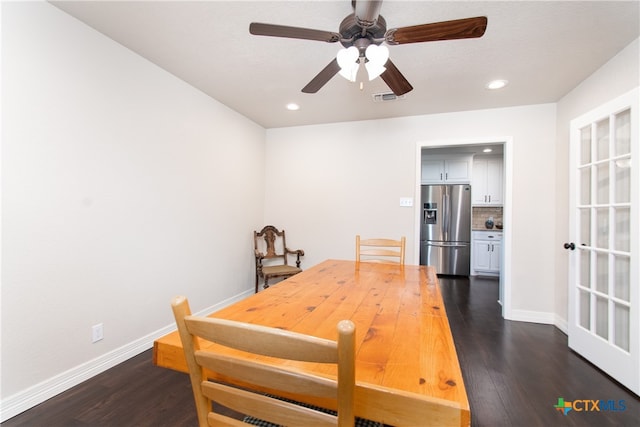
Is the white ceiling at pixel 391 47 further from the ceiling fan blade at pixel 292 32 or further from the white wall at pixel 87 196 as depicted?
the ceiling fan blade at pixel 292 32

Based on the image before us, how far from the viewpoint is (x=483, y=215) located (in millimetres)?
5477

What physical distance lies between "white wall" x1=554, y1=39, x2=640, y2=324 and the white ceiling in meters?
0.08

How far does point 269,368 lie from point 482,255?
5.45 m

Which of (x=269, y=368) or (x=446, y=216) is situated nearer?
(x=269, y=368)

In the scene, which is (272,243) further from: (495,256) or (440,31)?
(495,256)

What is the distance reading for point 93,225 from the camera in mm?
1876

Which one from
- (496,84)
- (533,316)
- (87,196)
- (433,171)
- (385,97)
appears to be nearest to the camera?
(87,196)

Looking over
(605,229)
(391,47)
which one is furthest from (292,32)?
(605,229)

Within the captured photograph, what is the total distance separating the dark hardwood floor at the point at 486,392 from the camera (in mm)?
1521

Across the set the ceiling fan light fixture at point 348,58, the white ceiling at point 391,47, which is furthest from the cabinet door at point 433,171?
the ceiling fan light fixture at point 348,58

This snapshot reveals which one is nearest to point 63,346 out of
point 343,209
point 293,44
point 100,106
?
point 100,106

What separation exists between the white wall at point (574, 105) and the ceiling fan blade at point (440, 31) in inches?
61.5

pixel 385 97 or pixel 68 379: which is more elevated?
pixel 385 97

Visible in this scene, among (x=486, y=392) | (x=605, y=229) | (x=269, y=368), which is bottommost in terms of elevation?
(x=486, y=392)
